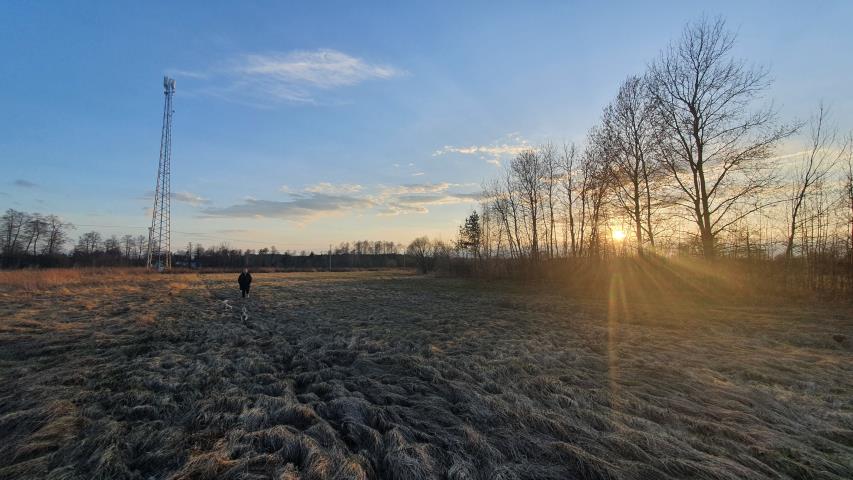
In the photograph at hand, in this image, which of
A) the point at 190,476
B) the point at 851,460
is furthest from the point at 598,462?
the point at 190,476

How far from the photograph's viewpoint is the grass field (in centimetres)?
357

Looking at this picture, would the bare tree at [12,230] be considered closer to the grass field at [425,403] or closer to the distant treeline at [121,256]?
the distant treeline at [121,256]

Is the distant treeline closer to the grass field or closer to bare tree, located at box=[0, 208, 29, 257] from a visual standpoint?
bare tree, located at box=[0, 208, 29, 257]

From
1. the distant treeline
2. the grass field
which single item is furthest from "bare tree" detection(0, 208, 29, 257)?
the grass field

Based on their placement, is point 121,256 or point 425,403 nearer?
point 425,403

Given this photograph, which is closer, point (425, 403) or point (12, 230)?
point (425, 403)

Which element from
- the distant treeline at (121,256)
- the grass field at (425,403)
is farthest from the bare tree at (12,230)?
the grass field at (425,403)

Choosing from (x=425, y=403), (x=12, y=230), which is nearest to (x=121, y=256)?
(x=12, y=230)

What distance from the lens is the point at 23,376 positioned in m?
6.24

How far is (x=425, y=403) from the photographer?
526cm

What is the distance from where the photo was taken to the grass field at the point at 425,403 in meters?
3.57

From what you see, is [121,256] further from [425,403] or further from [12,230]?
[425,403]

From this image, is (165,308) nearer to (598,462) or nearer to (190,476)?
(190,476)

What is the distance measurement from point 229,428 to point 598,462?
410cm
